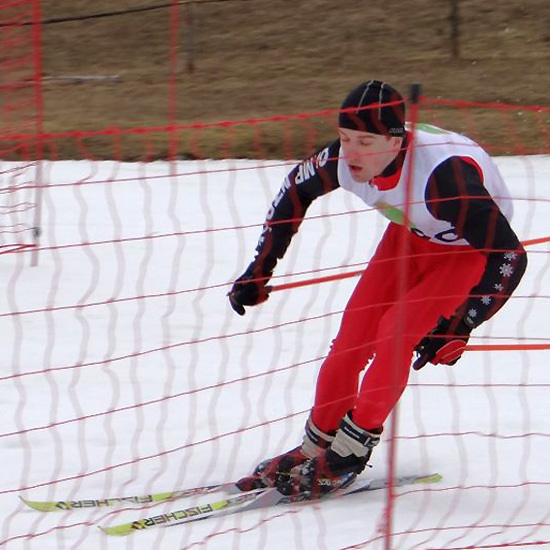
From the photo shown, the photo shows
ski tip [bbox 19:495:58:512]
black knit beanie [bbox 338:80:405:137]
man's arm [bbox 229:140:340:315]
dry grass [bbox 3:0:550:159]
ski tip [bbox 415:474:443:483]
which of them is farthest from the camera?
dry grass [bbox 3:0:550:159]

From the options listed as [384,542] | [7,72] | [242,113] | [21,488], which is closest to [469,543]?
[384,542]

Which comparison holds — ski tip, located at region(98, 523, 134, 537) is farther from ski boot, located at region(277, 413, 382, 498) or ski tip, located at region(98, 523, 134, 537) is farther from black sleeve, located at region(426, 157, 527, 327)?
black sleeve, located at region(426, 157, 527, 327)

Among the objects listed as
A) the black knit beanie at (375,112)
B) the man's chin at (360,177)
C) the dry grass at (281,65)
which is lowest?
the man's chin at (360,177)

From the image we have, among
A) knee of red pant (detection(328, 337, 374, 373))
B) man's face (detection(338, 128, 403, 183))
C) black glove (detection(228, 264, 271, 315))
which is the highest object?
man's face (detection(338, 128, 403, 183))

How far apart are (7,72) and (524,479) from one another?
10.5 m

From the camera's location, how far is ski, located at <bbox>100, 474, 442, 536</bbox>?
3.46 m

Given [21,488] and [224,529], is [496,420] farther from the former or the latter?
[21,488]

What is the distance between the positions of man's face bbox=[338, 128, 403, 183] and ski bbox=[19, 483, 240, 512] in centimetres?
107

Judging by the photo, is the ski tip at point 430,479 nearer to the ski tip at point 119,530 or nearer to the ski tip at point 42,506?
the ski tip at point 119,530

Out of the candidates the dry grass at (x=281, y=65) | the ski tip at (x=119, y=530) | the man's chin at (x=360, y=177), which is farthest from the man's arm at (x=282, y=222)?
the dry grass at (x=281, y=65)

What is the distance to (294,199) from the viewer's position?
3.73 meters

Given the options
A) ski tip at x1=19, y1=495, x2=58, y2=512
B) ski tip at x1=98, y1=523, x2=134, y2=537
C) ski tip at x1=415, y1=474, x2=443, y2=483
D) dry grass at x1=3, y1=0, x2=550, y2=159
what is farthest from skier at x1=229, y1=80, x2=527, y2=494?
dry grass at x1=3, y1=0, x2=550, y2=159

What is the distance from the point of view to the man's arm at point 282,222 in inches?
145

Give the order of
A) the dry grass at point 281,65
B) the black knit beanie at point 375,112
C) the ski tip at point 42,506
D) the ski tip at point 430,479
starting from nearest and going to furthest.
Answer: the black knit beanie at point 375,112 < the ski tip at point 42,506 < the ski tip at point 430,479 < the dry grass at point 281,65
